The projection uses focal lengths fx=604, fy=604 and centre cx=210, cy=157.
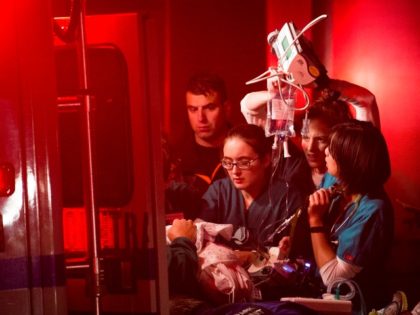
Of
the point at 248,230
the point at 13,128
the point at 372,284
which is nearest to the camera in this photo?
the point at 13,128

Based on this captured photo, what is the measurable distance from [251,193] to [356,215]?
601 millimetres

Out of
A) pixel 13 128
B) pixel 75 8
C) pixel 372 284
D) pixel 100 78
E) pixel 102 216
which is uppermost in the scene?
pixel 75 8

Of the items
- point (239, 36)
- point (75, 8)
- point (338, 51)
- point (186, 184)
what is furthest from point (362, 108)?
point (75, 8)

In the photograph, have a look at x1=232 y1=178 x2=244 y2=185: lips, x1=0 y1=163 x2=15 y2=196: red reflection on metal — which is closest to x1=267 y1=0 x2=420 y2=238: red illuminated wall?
x1=232 y1=178 x2=244 y2=185: lips

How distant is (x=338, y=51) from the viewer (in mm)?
3289

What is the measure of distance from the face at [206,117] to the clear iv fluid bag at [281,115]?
348 mm

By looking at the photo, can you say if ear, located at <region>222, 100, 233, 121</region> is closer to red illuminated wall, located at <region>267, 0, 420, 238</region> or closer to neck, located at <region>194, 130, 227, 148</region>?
neck, located at <region>194, 130, 227, 148</region>

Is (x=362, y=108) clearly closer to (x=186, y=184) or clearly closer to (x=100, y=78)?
(x=186, y=184)

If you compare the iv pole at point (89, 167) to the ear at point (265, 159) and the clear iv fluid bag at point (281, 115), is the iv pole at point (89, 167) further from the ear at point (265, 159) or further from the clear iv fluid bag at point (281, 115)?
the ear at point (265, 159)

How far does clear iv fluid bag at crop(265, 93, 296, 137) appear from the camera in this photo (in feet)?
10.5

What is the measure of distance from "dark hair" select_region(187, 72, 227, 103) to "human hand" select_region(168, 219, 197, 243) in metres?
0.80

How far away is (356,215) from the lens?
3.14 m

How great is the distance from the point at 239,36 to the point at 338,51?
21.9 inches

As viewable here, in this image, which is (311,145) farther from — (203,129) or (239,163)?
(203,129)
